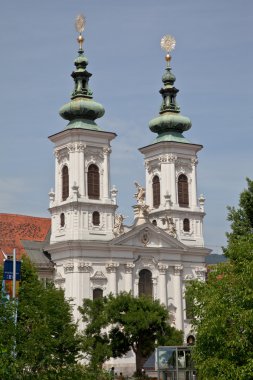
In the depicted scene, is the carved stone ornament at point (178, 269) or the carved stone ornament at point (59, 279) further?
the carved stone ornament at point (178, 269)

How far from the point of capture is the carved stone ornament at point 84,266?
66625mm

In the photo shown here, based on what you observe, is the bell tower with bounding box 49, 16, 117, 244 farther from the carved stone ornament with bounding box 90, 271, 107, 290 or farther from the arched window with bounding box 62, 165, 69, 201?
the carved stone ornament with bounding box 90, 271, 107, 290

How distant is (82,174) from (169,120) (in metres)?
11.9

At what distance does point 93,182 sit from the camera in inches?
2758

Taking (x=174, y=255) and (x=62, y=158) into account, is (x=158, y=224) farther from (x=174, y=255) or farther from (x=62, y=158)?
(x=62, y=158)

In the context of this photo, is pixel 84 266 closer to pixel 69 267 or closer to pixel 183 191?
pixel 69 267

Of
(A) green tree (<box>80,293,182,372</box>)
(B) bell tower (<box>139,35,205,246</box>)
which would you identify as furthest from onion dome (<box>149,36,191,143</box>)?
(A) green tree (<box>80,293,182,372</box>)

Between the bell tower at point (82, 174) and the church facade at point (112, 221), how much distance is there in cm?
8

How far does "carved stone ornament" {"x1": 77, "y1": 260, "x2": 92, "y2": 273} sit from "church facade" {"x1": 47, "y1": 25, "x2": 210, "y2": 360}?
8 cm

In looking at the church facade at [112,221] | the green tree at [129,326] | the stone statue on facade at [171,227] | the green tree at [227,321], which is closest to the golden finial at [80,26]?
the church facade at [112,221]

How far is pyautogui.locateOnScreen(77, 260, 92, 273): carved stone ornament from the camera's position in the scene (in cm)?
6662

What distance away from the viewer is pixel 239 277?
108 feet

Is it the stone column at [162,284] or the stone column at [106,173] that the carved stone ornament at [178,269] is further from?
the stone column at [106,173]

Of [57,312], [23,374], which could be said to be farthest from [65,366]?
[57,312]
